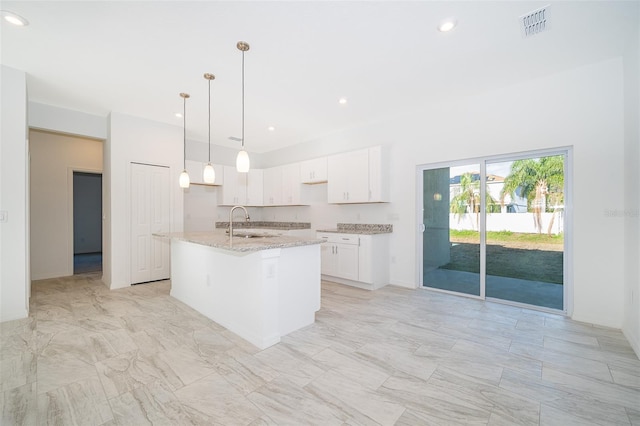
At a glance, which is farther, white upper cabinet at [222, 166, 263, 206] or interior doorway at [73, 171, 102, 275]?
interior doorway at [73, 171, 102, 275]

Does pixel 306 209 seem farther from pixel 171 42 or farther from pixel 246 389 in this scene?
pixel 246 389

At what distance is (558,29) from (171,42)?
12.0ft

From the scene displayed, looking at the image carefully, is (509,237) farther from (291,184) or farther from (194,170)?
(194,170)

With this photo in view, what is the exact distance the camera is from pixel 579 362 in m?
2.25

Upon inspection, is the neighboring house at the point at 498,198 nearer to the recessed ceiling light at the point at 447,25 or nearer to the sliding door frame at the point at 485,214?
the sliding door frame at the point at 485,214

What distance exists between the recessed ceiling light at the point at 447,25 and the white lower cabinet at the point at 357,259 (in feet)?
9.27

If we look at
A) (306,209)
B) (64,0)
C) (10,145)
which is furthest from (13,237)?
(306,209)

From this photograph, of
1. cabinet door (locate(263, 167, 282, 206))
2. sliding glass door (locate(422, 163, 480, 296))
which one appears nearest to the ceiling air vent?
sliding glass door (locate(422, 163, 480, 296))

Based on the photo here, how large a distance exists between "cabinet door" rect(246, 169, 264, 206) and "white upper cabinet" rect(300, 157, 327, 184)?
1448 millimetres

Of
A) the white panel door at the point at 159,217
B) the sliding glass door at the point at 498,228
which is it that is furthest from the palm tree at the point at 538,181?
the white panel door at the point at 159,217

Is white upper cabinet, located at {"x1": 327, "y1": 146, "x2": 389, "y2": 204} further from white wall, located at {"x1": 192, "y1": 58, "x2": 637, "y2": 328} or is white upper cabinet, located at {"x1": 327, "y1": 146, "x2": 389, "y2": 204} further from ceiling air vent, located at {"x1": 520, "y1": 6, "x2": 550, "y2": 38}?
ceiling air vent, located at {"x1": 520, "y1": 6, "x2": 550, "y2": 38}

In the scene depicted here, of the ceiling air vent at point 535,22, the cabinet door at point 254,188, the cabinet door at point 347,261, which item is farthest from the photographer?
the cabinet door at point 254,188

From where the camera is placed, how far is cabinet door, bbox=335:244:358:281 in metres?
4.48

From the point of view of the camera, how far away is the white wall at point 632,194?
8.13 ft
